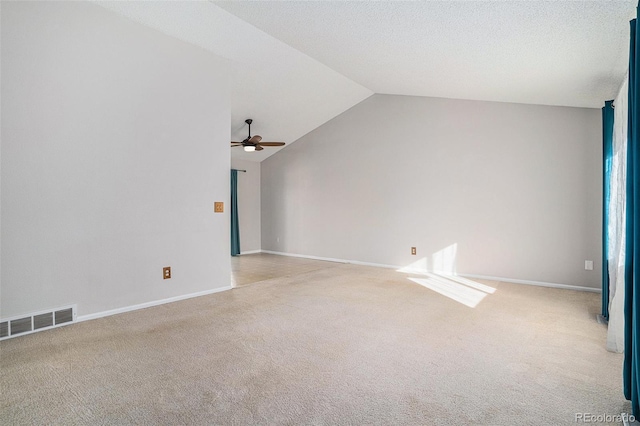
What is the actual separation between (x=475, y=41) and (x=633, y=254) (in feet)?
6.67

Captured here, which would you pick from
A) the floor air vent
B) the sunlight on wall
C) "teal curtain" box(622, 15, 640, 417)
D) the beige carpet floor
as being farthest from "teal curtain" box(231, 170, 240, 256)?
"teal curtain" box(622, 15, 640, 417)

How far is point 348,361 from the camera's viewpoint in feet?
7.98

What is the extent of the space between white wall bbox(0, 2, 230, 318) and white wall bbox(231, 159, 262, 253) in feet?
11.6

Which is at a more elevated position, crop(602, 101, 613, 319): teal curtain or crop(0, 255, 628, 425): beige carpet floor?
crop(602, 101, 613, 319): teal curtain

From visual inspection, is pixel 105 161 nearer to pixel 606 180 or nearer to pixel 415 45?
pixel 415 45

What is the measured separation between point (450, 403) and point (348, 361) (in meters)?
0.73

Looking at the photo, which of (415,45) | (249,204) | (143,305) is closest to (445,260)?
(415,45)

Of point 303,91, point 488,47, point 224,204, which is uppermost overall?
point 303,91

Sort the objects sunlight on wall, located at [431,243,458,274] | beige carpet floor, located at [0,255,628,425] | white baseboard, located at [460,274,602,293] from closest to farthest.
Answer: beige carpet floor, located at [0,255,628,425] → white baseboard, located at [460,274,602,293] → sunlight on wall, located at [431,243,458,274]

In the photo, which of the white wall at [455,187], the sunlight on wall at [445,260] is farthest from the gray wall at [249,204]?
the sunlight on wall at [445,260]

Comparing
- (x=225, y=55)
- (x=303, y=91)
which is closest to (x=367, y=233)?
(x=303, y=91)

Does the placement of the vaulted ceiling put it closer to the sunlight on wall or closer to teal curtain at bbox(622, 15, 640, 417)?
teal curtain at bbox(622, 15, 640, 417)

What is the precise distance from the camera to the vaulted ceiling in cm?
248

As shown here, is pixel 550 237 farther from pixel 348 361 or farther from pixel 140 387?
pixel 140 387
